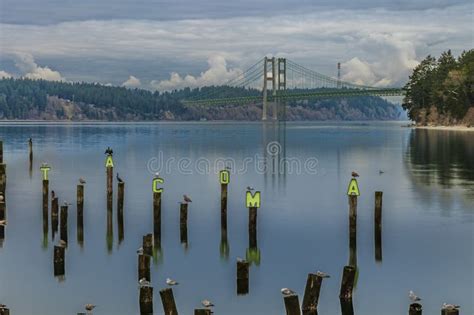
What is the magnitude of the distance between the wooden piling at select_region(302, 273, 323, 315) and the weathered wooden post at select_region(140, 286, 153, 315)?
3.29m

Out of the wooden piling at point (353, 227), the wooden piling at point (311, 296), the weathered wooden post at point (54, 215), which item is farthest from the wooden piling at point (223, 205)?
the wooden piling at point (311, 296)

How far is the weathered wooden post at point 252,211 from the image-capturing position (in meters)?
23.1

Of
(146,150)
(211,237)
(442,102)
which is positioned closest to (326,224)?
(211,237)

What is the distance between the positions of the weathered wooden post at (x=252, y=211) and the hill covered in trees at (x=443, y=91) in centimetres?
9958

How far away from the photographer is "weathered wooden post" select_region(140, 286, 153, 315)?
16.7 meters

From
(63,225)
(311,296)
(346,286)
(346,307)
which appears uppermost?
(63,225)

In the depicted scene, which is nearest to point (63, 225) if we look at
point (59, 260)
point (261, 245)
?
point (59, 260)

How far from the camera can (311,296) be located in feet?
52.4

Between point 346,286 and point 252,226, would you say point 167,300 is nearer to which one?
point 346,286

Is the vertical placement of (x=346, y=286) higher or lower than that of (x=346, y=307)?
higher

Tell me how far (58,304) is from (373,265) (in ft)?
28.2

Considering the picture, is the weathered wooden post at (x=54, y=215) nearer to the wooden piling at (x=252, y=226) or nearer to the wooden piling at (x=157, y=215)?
the wooden piling at (x=157, y=215)

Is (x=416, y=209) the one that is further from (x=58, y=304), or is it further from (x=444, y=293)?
(x=58, y=304)

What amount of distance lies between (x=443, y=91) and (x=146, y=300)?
115517mm
